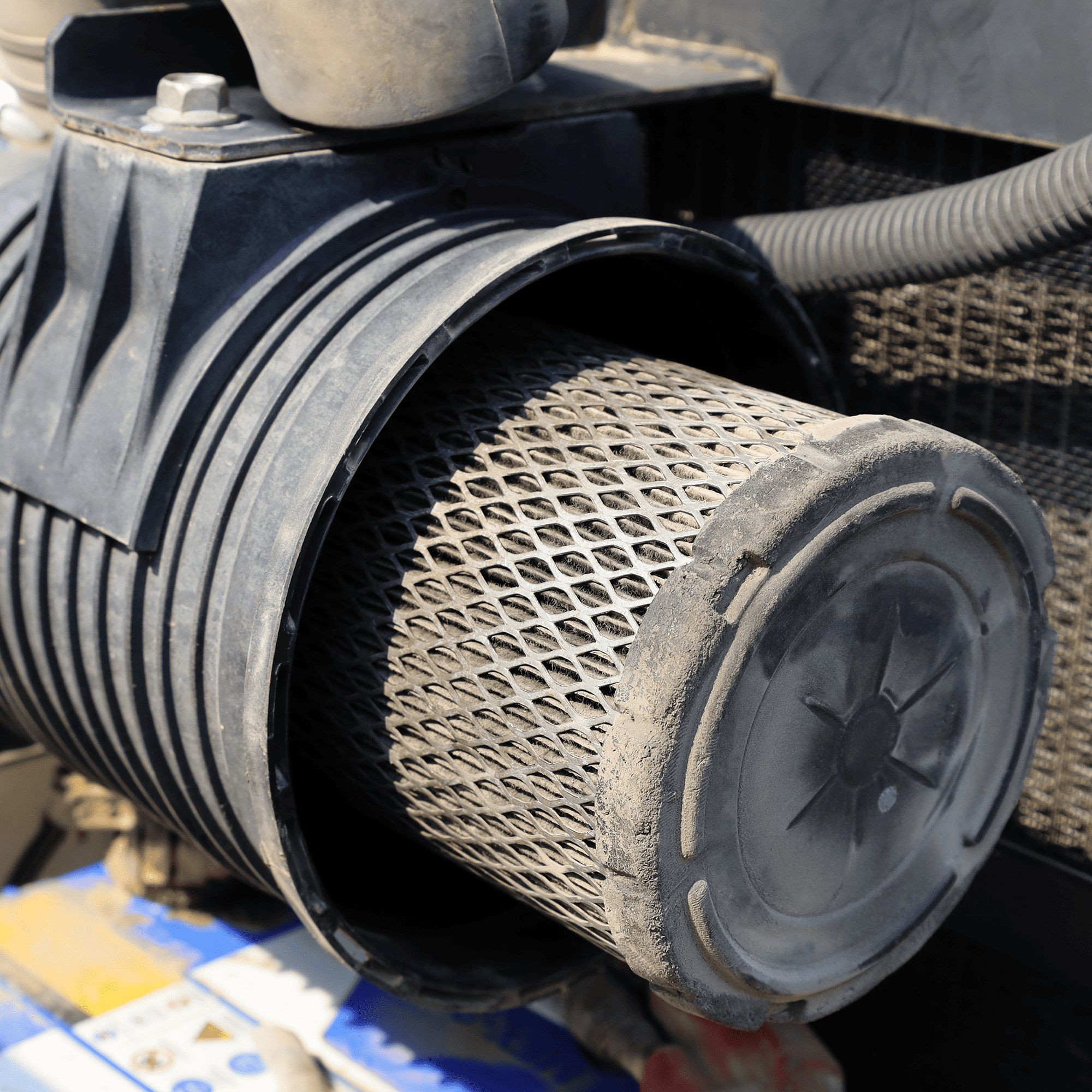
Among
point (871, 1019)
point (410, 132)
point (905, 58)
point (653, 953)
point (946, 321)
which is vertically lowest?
point (871, 1019)

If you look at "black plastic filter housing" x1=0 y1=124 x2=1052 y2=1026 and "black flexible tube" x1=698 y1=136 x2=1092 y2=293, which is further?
"black flexible tube" x1=698 y1=136 x2=1092 y2=293


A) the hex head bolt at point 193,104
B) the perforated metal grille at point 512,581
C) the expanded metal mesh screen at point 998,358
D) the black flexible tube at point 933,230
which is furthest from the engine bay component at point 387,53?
Result: the expanded metal mesh screen at point 998,358

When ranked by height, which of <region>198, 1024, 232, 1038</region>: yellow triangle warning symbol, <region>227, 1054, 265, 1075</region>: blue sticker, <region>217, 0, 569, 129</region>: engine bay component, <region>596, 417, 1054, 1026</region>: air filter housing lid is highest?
<region>217, 0, 569, 129</region>: engine bay component

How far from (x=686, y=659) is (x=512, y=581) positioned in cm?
24

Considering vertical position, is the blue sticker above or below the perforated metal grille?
below

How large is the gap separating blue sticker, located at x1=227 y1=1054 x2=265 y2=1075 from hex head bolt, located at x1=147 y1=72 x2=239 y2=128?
112cm

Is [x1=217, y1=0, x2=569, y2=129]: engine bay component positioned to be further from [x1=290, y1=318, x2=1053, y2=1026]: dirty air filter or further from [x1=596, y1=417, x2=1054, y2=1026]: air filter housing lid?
[x1=596, y1=417, x2=1054, y2=1026]: air filter housing lid

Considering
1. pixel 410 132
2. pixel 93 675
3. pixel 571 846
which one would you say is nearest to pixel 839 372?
pixel 410 132

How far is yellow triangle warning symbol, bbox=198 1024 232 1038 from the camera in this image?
166cm

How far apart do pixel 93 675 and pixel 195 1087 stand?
562mm

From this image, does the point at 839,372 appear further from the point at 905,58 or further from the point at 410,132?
the point at 410,132

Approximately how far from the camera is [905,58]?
5.15 feet

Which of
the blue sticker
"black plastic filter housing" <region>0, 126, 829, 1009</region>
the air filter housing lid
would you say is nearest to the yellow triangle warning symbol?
the blue sticker

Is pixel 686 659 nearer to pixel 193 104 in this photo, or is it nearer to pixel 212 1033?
pixel 193 104
